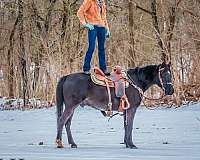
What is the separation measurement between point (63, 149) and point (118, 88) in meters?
1.36

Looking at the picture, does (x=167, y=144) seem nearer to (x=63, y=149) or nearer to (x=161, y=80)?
(x=161, y=80)

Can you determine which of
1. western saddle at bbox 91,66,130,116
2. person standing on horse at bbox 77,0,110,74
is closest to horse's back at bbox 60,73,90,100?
western saddle at bbox 91,66,130,116

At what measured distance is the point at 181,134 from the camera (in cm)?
1077

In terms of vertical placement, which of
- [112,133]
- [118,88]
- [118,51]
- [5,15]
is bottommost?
[112,133]

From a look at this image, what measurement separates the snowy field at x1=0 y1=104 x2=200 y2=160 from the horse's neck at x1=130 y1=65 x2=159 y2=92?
3.26ft

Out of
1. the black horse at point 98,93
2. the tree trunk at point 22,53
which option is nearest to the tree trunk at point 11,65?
the tree trunk at point 22,53

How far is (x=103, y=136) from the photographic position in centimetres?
1082

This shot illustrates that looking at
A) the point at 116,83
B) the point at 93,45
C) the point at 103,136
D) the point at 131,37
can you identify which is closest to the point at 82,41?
the point at 131,37

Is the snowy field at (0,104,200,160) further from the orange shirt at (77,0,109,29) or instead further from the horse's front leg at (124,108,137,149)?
the orange shirt at (77,0,109,29)

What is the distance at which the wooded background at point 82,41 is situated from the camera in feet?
59.5

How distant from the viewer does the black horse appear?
8.72 meters

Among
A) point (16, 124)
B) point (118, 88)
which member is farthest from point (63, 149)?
point (16, 124)

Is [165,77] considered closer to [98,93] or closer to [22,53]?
[98,93]

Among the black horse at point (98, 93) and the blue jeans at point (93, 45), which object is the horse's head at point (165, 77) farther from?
the blue jeans at point (93, 45)
